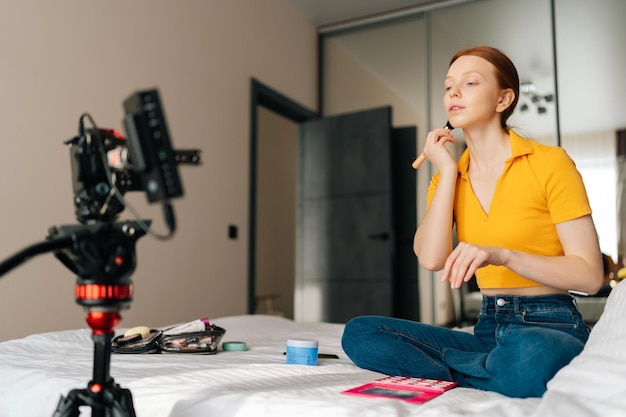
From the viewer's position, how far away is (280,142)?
18.8 feet

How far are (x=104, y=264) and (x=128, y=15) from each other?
8.13 feet

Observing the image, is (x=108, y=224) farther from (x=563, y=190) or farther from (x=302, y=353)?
(x=563, y=190)

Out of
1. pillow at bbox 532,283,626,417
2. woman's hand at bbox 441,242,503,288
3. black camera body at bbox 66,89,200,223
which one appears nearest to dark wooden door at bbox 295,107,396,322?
woman's hand at bbox 441,242,503,288

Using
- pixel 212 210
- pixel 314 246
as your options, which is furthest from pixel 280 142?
pixel 212 210

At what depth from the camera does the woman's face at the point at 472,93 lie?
4.69 feet

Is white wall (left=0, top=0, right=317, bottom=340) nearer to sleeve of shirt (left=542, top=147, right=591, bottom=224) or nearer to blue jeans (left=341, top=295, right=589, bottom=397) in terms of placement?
blue jeans (left=341, top=295, right=589, bottom=397)

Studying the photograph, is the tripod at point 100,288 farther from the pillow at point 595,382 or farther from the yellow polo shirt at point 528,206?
the yellow polo shirt at point 528,206

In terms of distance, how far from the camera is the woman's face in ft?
4.69

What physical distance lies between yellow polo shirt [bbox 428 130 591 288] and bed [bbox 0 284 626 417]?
24 cm

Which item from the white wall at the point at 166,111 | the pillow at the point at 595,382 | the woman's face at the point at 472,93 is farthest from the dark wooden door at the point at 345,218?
the pillow at the point at 595,382

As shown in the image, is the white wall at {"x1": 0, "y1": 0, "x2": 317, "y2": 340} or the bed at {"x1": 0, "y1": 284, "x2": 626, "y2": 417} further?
the white wall at {"x1": 0, "y1": 0, "x2": 317, "y2": 340}

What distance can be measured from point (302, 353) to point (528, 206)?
62 cm

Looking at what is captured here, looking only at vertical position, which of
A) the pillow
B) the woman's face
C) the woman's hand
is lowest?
the pillow

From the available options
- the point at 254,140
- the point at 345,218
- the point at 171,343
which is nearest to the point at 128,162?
the point at 171,343
